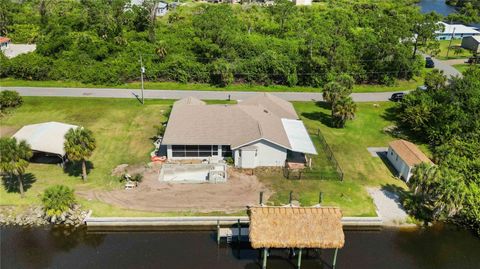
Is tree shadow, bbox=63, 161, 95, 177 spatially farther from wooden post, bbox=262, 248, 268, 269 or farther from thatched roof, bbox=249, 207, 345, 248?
wooden post, bbox=262, 248, 268, 269

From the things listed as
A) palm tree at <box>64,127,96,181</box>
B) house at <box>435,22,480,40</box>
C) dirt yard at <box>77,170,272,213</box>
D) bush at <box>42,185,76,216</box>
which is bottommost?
dirt yard at <box>77,170,272,213</box>

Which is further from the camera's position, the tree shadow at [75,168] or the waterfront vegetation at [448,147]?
the tree shadow at [75,168]

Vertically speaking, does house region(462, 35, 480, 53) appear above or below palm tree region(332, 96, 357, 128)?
above

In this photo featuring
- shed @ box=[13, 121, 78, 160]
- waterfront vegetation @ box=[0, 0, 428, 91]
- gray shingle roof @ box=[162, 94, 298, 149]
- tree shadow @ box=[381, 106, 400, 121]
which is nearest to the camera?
shed @ box=[13, 121, 78, 160]

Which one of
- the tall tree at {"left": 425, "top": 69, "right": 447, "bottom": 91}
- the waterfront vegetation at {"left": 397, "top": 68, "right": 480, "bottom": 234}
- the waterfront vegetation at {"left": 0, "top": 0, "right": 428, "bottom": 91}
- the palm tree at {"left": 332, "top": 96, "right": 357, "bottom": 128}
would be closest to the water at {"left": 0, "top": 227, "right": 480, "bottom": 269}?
the waterfront vegetation at {"left": 397, "top": 68, "right": 480, "bottom": 234}

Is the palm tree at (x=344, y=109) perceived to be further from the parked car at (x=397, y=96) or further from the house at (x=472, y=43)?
the house at (x=472, y=43)

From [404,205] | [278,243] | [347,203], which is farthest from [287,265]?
[404,205]

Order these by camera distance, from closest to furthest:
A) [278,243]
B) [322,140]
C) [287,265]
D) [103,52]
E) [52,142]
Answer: [278,243] → [287,265] → [52,142] → [322,140] → [103,52]

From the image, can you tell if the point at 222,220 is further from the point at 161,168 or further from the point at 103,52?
the point at 103,52

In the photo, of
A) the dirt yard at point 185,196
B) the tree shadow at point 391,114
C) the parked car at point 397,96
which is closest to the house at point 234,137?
the dirt yard at point 185,196
